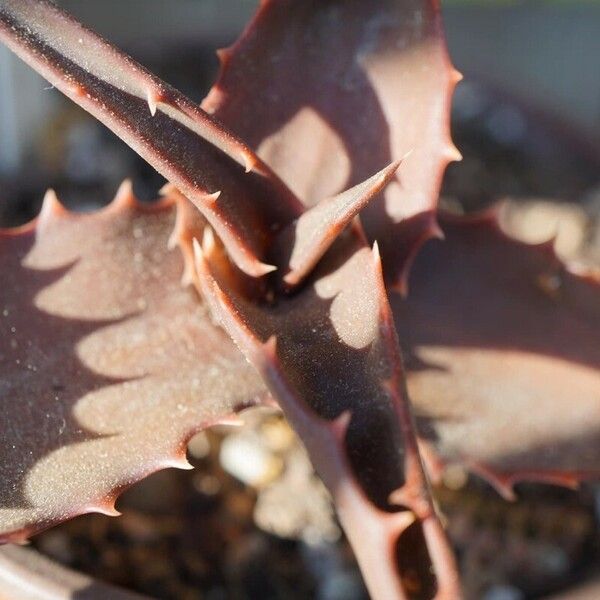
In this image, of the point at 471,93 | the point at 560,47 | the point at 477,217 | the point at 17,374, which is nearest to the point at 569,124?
the point at 471,93

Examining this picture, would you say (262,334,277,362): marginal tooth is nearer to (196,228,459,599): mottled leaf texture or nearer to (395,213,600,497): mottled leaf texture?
(196,228,459,599): mottled leaf texture

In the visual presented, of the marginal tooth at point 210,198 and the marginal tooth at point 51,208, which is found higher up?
the marginal tooth at point 210,198

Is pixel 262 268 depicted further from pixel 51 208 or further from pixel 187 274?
A: pixel 51 208

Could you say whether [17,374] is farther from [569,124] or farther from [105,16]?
[105,16]

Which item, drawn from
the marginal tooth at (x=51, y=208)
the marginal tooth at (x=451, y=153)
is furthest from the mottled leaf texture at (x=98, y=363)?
the marginal tooth at (x=451, y=153)

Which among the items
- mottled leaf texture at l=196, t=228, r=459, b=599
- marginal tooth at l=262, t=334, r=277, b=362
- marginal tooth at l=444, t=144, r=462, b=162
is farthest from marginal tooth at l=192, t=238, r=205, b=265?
marginal tooth at l=444, t=144, r=462, b=162

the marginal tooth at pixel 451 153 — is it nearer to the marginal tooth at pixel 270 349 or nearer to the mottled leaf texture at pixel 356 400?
the mottled leaf texture at pixel 356 400
